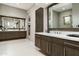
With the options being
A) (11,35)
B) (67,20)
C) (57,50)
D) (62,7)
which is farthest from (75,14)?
(11,35)

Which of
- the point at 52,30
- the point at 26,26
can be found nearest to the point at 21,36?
the point at 26,26

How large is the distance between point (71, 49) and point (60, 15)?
187 cm

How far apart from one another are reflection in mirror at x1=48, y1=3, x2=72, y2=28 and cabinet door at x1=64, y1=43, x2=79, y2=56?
3.94 ft

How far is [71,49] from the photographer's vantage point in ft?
5.92

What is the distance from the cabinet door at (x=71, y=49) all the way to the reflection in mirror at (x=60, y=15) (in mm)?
1201

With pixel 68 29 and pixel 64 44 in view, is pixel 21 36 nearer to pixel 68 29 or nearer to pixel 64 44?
pixel 68 29

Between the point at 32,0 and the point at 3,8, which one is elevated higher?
the point at 3,8

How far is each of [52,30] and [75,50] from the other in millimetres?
2189

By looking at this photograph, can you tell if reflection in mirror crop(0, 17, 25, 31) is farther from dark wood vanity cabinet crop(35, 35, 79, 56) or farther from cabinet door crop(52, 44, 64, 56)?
cabinet door crop(52, 44, 64, 56)

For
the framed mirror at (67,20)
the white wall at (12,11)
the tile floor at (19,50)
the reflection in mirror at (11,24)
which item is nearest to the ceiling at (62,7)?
the framed mirror at (67,20)

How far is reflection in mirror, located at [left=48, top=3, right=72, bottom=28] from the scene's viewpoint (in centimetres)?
296

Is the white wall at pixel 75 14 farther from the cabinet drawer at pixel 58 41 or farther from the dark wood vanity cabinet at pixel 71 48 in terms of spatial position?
the dark wood vanity cabinet at pixel 71 48

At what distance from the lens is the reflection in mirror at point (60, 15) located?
2.96m

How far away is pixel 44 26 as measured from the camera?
14.1 feet
